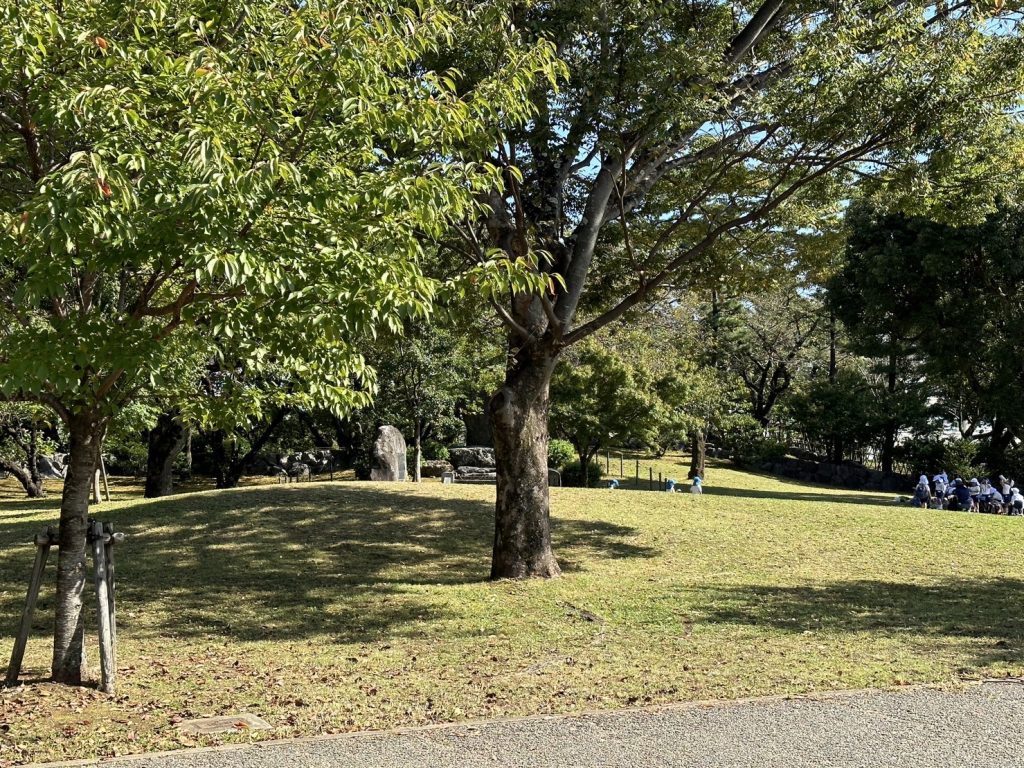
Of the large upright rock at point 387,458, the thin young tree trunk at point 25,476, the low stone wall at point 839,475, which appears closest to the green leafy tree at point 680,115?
the large upright rock at point 387,458

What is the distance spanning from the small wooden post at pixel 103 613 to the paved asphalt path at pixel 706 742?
142cm

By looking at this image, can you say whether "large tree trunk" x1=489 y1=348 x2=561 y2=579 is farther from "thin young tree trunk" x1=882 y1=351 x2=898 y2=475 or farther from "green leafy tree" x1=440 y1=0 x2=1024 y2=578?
"thin young tree trunk" x1=882 y1=351 x2=898 y2=475

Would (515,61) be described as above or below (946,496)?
above

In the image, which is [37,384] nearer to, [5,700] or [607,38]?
[5,700]

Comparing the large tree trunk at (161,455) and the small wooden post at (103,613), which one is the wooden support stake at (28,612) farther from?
the large tree trunk at (161,455)

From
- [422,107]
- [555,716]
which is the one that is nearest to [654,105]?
[422,107]

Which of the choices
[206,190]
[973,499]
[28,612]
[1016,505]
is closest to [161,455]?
[28,612]

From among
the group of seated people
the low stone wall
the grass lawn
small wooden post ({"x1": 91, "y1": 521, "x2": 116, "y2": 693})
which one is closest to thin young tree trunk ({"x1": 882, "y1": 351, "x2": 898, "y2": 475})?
the low stone wall

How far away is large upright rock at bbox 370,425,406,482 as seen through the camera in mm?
20203

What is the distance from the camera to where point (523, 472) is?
10.8 meters

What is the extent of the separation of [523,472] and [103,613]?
538 cm

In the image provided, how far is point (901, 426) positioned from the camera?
123ft

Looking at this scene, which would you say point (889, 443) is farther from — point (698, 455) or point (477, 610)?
point (477, 610)

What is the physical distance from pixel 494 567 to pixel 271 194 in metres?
6.65
